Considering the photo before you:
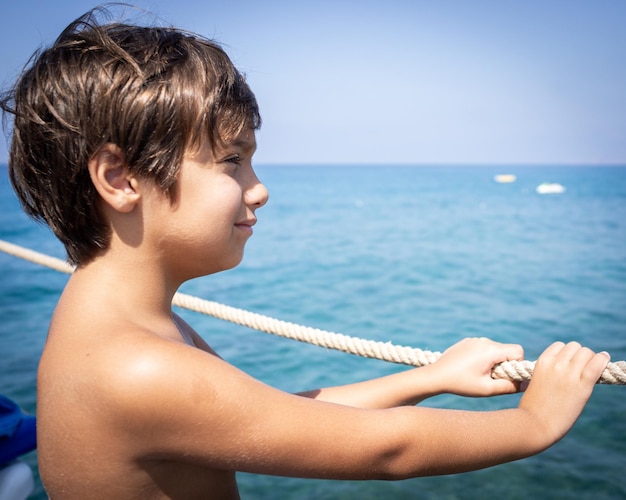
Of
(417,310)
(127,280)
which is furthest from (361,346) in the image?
(417,310)

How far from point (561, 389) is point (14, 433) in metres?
1.68

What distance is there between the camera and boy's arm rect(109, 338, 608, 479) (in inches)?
32.8

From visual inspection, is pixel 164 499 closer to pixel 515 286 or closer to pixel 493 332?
pixel 493 332

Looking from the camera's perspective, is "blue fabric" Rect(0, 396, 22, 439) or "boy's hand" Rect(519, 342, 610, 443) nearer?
"boy's hand" Rect(519, 342, 610, 443)

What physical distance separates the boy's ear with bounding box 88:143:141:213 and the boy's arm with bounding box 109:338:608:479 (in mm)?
276

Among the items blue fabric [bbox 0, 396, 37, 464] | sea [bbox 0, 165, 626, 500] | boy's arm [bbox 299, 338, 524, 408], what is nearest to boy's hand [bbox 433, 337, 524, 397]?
boy's arm [bbox 299, 338, 524, 408]

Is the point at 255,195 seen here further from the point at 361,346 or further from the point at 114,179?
the point at 361,346

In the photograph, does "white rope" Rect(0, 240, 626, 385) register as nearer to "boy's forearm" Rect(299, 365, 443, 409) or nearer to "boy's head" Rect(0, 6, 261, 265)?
"boy's forearm" Rect(299, 365, 443, 409)

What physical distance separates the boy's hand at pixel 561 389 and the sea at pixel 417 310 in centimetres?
248

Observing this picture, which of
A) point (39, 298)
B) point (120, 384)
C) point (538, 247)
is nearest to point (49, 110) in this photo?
point (120, 384)

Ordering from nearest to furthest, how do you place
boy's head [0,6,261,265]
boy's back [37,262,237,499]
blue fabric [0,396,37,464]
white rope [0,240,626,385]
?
boy's back [37,262,237,499]
boy's head [0,6,261,265]
white rope [0,240,626,385]
blue fabric [0,396,37,464]

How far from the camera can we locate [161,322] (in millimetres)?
1017

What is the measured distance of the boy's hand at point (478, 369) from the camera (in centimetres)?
115

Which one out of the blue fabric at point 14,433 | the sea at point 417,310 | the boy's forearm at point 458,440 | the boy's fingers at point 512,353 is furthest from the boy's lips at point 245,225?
the sea at point 417,310
